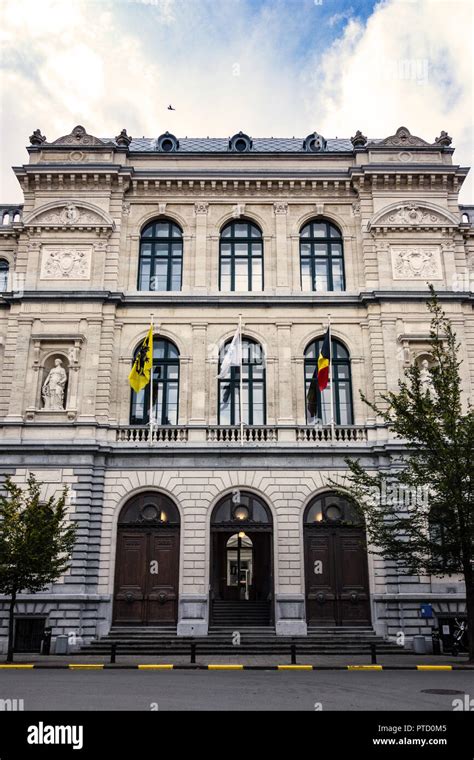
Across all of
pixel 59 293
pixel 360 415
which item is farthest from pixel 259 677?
pixel 59 293

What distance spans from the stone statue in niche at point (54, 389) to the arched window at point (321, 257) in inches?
449

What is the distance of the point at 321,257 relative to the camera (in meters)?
30.8

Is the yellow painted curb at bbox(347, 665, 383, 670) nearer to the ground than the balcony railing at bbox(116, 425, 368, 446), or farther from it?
nearer to the ground

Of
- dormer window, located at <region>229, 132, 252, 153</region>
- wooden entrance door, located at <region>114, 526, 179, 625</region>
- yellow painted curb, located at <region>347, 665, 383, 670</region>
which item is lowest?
yellow painted curb, located at <region>347, 665, 383, 670</region>

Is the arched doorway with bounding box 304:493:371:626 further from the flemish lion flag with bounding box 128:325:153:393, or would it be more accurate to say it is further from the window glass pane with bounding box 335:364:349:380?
the flemish lion flag with bounding box 128:325:153:393

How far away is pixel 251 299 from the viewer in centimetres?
2930

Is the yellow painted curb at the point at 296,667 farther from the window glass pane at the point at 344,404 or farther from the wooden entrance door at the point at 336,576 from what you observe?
the window glass pane at the point at 344,404

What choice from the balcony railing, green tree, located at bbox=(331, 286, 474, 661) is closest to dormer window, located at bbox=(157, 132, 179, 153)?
the balcony railing

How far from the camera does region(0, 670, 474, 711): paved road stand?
11938 mm

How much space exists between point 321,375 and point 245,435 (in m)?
4.14

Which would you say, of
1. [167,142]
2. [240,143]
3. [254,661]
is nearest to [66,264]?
[167,142]

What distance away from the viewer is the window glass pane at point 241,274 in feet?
99.1

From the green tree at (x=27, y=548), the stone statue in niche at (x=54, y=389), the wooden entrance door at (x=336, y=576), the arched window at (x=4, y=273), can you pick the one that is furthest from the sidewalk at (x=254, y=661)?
the arched window at (x=4, y=273)

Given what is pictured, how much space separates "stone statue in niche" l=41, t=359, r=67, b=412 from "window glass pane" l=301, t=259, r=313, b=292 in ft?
37.3
